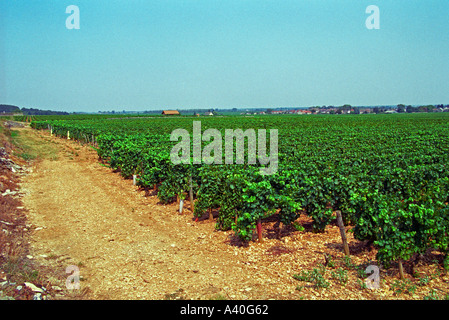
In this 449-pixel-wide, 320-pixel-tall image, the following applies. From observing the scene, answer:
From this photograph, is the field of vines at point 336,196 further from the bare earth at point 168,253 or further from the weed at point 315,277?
the weed at point 315,277

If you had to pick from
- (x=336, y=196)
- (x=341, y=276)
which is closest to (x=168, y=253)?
(x=341, y=276)

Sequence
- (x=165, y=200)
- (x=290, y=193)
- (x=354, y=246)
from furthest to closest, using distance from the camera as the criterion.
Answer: (x=165, y=200)
(x=290, y=193)
(x=354, y=246)

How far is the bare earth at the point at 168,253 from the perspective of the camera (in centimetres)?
696

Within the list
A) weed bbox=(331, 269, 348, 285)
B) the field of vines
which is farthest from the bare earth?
the field of vines

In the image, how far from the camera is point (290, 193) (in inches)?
384

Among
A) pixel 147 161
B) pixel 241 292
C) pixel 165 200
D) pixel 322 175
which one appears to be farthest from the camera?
pixel 147 161

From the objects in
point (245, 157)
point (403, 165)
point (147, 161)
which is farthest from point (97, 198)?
point (403, 165)

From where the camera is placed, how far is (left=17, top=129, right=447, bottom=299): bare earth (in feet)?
22.9


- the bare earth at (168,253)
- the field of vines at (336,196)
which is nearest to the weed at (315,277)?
Result: the bare earth at (168,253)

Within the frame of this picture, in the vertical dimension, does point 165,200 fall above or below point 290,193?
below

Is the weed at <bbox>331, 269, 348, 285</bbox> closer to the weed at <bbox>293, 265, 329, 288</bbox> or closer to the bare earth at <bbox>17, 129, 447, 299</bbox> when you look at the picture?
the bare earth at <bbox>17, 129, 447, 299</bbox>
